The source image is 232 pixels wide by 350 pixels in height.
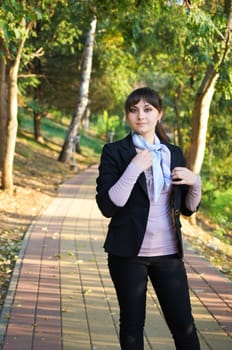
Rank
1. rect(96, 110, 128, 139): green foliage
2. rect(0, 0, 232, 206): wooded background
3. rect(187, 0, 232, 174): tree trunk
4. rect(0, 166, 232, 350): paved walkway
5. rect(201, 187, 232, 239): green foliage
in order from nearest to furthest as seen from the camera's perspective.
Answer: rect(0, 166, 232, 350): paved walkway < rect(0, 0, 232, 206): wooded background < rect(187, 0, 232, 174): tree trunk < rect(201, 187, 232, 239): green foliage < rect(96, 110, 128, 139): green foliage

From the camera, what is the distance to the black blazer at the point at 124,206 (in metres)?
3.18

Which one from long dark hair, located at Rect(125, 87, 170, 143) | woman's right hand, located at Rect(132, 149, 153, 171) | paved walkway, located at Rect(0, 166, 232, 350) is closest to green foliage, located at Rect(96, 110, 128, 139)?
paved walkway, located at Rect(0, 166, 232, 350)

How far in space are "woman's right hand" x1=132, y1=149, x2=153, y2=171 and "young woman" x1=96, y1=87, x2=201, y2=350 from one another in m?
0.01

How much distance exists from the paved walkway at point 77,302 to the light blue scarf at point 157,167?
6.24 ft

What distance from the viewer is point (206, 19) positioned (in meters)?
7.51

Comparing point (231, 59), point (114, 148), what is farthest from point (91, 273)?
point (231, 59)

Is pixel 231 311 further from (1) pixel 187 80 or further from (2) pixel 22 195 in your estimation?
(1) pixel 187 80

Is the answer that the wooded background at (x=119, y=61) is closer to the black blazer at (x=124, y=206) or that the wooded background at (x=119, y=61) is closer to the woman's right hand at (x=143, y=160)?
the black blazer at (x=124, y=206)

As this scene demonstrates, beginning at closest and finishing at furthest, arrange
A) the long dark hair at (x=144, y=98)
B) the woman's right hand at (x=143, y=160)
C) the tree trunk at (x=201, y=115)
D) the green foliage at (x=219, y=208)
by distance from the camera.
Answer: the woman's right hand at (x=143, y=160) < the long dark hair at (x=144, y=98) < the tree trunk at (x=201, y=115) < the green foliage at (x=219, y=208)

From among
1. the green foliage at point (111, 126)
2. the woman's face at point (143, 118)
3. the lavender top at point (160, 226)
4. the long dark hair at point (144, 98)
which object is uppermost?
the long dark hair at point (144, 98)

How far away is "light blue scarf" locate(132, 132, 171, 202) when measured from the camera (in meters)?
3.22

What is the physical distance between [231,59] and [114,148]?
7.68 meters

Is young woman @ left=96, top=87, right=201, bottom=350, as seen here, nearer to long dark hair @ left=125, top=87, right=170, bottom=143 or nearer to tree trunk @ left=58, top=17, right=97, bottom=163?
long dark hair @ left=125, top=87, right=170, bottom=143

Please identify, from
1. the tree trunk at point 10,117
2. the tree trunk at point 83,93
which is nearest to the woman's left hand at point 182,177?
the tree trunk at point 10,117
